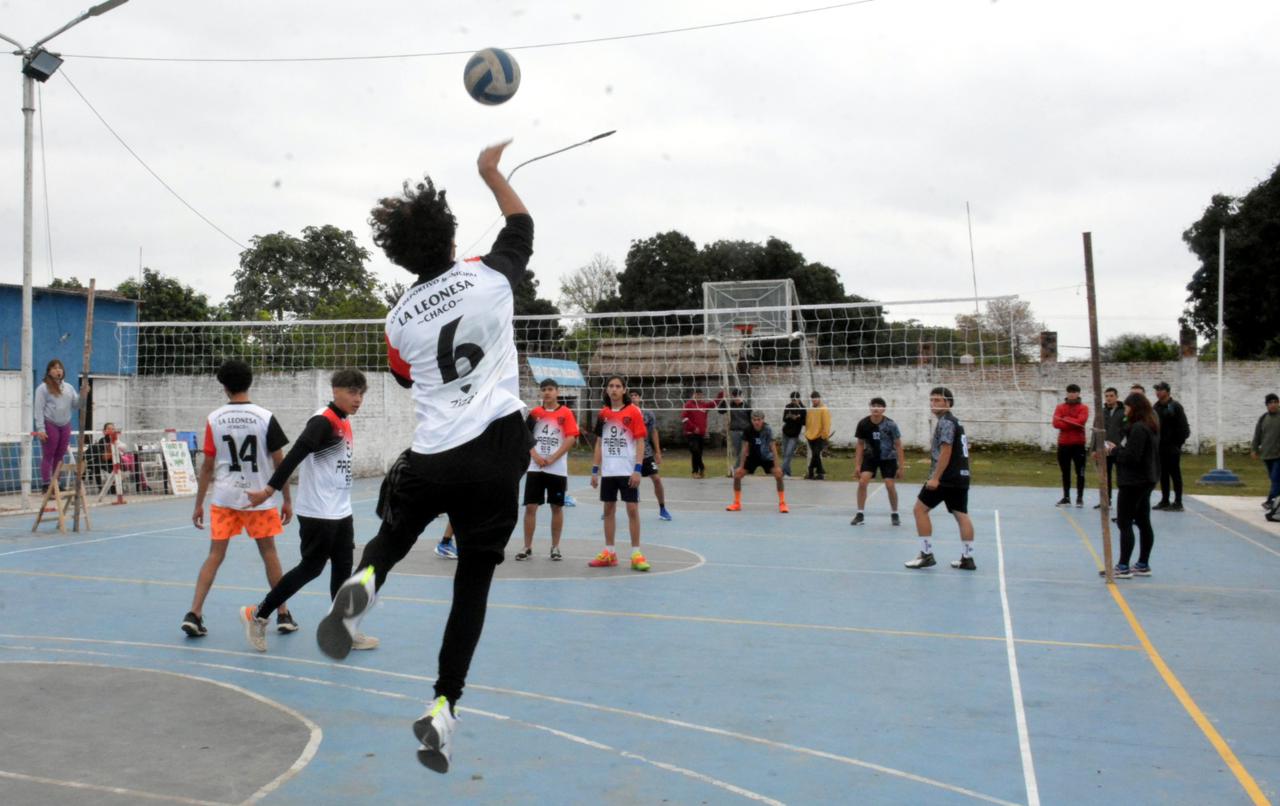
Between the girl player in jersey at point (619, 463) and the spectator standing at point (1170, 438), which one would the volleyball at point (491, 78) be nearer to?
the girl player in jersey at point (619, 463)

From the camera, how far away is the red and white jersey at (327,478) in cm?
700

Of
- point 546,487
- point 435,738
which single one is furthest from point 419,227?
point 546,487

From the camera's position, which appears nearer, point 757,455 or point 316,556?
point 316,556

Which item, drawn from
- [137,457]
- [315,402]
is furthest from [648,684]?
[315,402]

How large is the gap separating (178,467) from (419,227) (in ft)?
58.6

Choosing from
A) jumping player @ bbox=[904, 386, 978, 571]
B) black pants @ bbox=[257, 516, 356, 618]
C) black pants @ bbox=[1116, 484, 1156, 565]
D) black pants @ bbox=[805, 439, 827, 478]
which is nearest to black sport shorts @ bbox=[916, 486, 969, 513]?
jumping player @ bbox=[904, 386, 978, 571]

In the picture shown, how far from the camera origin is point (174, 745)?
4.83 metres

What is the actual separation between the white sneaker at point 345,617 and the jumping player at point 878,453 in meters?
11.5

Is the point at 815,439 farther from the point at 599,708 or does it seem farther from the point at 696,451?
the point at 599,708

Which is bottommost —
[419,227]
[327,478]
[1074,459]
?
[1074,459]

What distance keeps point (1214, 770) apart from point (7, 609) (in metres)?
8.10

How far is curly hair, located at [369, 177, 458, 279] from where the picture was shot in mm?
3590

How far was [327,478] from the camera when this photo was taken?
7055 mm

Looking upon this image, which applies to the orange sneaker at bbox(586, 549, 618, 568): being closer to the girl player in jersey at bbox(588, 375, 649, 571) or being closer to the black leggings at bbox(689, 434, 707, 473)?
the girl player in jersey at bbox(588, 375, 649, 571)
